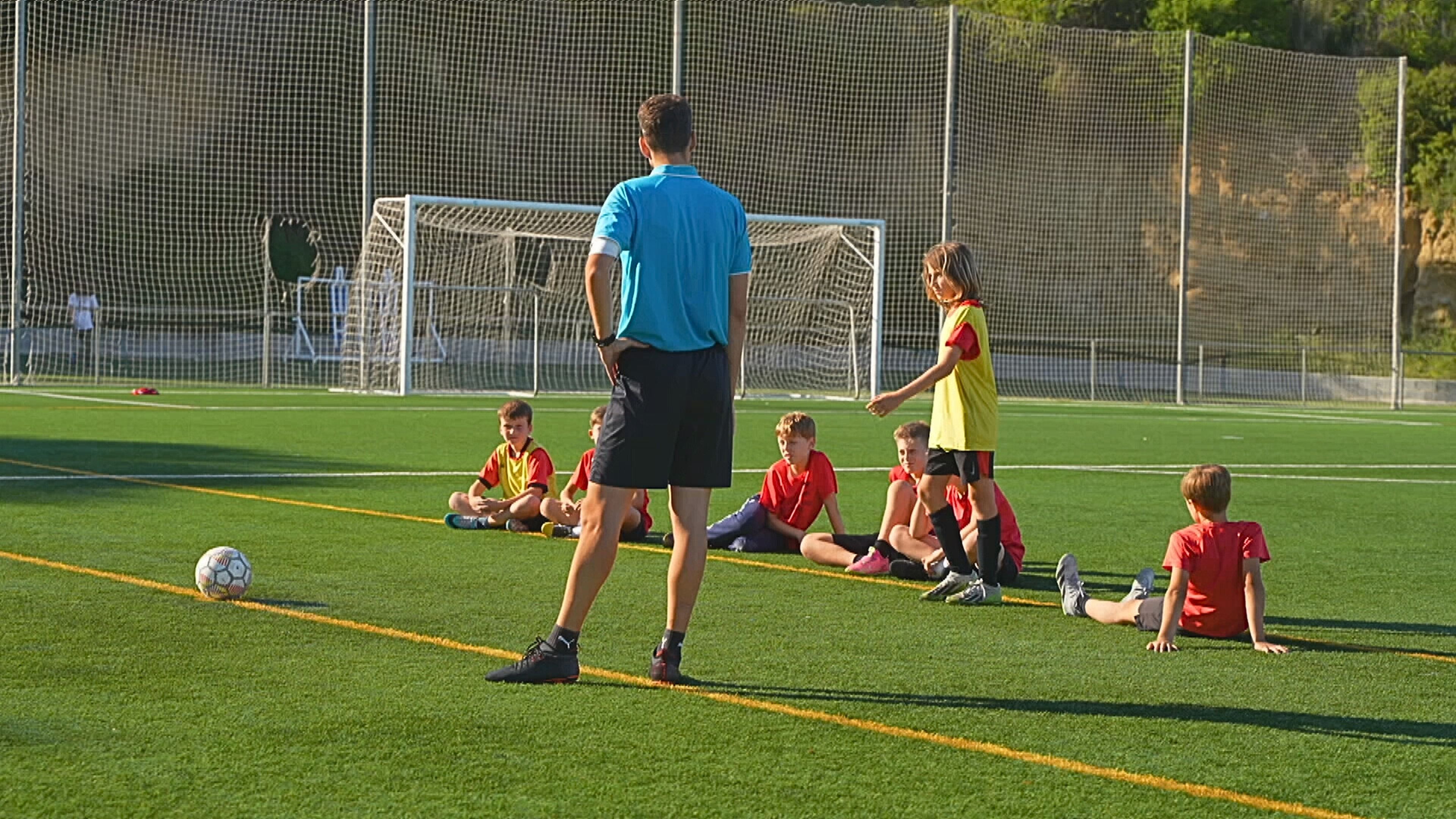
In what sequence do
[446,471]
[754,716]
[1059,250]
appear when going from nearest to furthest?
1. [754,716]
2. [446,471]
3. [1059,250]

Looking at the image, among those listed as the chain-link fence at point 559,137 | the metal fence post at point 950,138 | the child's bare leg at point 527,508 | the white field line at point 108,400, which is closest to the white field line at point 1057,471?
the child's bare leg at point 527,508

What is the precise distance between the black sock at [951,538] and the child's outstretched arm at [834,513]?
1080 millimetres

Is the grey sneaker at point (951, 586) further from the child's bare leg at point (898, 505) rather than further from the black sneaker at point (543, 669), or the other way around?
the black sneaker at point (543, 669)

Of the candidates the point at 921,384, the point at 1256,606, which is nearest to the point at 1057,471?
the point at 921,384

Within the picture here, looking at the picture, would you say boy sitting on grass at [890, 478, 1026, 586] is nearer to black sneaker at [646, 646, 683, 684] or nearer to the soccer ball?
black sneaker at [646, 646, 683, 684]

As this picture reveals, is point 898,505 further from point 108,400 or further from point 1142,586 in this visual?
point 108,400

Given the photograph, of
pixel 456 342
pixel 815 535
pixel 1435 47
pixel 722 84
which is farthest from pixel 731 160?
pixel 815 535

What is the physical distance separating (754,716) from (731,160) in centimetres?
3303

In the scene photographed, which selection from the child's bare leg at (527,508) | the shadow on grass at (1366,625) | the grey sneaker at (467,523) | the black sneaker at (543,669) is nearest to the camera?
the black sneaker at (543,669)

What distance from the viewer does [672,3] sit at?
35.1 m

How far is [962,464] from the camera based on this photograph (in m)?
7.75

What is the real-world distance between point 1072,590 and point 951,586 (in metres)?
0.50

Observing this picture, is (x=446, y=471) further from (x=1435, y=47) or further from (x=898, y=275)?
(x=1435, y=47)

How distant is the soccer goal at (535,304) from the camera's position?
94.9ft
